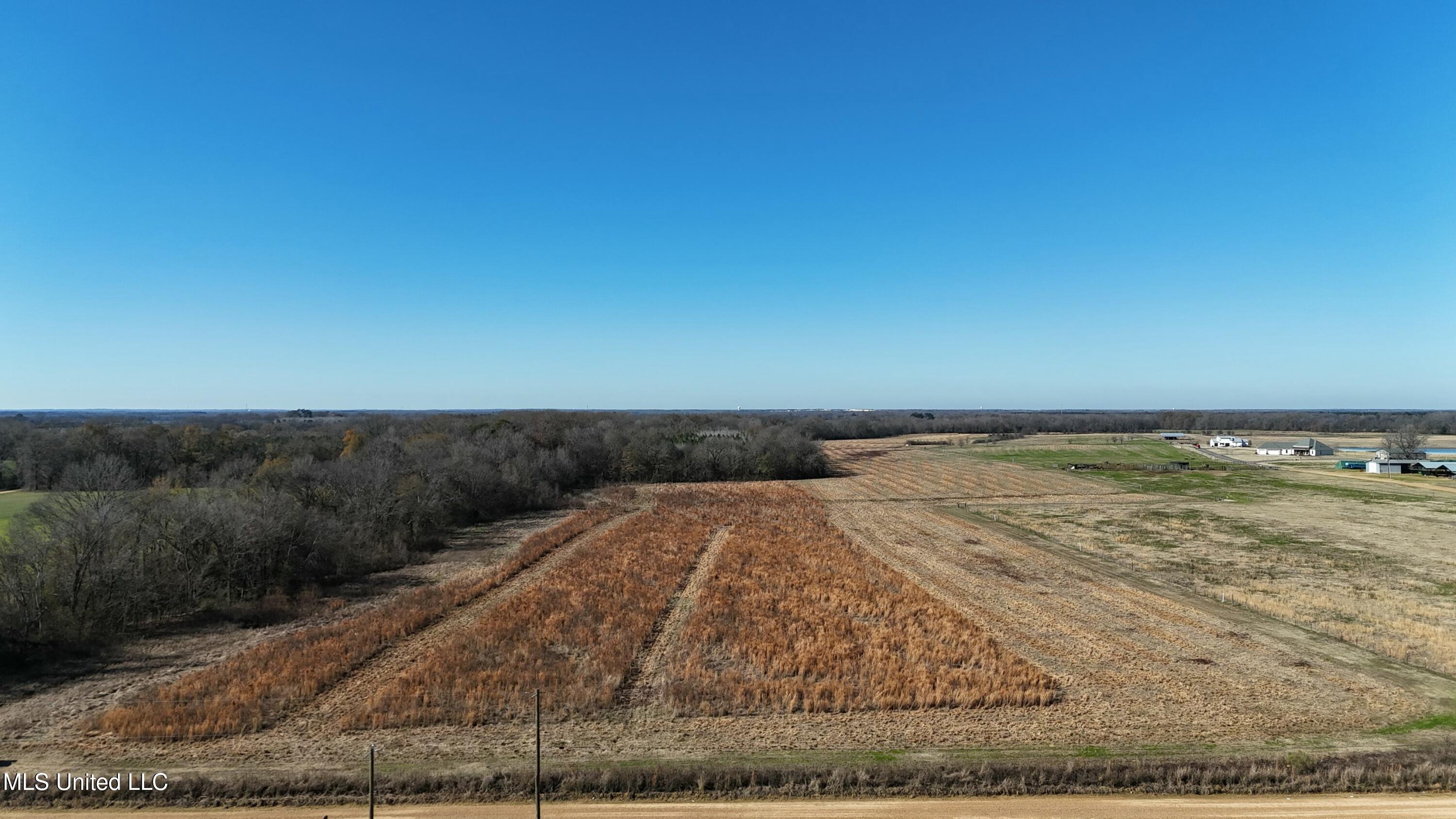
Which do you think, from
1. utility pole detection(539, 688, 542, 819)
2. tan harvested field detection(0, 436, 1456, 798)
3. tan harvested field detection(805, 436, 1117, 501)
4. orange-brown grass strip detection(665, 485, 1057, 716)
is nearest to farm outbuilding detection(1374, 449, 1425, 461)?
tan harvested field detection(805, 436, 1117, 501)

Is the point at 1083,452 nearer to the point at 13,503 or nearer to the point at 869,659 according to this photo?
the point at 869,659

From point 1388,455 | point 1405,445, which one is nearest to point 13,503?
point 1388,455

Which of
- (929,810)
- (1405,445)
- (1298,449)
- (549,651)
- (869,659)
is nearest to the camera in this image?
(929,810)

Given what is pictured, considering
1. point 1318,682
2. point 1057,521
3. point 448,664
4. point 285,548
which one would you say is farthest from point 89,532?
point 1057,521

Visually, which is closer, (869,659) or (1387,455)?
(869,659)

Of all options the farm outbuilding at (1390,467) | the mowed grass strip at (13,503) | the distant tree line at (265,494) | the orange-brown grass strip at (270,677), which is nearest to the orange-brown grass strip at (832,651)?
the orange-brown grass strip at (270,677)

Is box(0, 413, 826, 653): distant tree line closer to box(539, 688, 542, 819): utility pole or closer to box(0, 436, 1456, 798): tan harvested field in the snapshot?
box(0, 436, 1456, 798): tan harvested field

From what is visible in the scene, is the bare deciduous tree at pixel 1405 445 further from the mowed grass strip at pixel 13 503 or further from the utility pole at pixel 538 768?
the mowed grass strip at pixel 13 503
